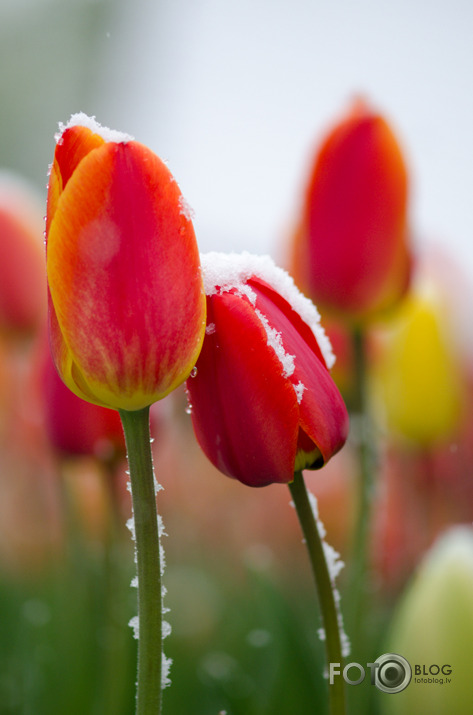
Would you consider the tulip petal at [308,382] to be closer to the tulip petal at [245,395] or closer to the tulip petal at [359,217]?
the tulip petal at [245,395]

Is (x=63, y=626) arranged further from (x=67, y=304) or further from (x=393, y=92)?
(x=393, y=92)

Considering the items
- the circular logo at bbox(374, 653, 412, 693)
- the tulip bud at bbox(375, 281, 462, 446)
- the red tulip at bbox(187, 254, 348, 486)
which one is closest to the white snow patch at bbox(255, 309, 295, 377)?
the red tulip at bbox(187, 254, 348, 486)

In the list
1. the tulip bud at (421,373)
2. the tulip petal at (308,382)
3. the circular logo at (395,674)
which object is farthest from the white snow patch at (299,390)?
the tulip bud at (421,373)

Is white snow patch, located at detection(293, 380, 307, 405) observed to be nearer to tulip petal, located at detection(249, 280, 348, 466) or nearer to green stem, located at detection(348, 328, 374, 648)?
tulip petal, located at detection(249, 280, 348, 466)

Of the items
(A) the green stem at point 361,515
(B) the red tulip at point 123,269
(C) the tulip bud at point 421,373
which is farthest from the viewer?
(C) the tulip bud at point 421,373

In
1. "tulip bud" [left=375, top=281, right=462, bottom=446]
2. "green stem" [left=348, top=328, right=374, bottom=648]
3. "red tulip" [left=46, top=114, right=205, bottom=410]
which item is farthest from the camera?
"tulip bud" [left=375, top=281, right=462, bottom=446]

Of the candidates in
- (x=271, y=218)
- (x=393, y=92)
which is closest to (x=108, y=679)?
(x=271, y=218)
